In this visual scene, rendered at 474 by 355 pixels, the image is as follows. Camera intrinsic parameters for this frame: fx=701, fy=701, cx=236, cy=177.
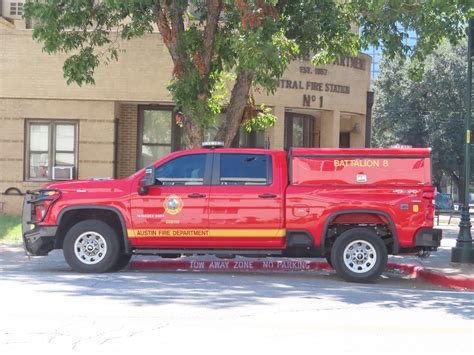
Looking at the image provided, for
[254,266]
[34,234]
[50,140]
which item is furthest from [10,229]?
[254,266]

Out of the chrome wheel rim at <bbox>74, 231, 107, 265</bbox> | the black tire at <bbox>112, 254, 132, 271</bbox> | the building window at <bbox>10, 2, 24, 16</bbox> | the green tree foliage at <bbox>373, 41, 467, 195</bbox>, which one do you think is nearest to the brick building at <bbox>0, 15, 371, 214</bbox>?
the building window at <bbox>10, 2, 24, 16</bbox>

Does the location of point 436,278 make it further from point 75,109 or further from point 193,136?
point 75,109

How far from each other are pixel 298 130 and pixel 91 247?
468 inches

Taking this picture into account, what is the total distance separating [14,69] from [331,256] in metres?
12.3

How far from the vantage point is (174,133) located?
2023 cm

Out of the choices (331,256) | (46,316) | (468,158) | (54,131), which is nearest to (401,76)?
(54,131)

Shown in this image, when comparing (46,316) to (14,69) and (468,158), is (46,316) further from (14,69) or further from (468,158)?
(14,69)

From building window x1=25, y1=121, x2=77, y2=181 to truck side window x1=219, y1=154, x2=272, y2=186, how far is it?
9.75 metres

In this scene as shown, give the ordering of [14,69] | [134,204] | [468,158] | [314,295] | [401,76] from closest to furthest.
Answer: [314,295] → [134,204] → [468,158] → [14,69] → [401,76]

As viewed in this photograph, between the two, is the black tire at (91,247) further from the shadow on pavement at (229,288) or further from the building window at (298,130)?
the building window at (298,130)

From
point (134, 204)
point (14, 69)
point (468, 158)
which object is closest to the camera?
point (134, 204)

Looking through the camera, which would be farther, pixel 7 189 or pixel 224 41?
pixel 7 189

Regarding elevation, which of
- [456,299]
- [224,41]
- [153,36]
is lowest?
[456,299]

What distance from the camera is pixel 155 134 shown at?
20312mm
